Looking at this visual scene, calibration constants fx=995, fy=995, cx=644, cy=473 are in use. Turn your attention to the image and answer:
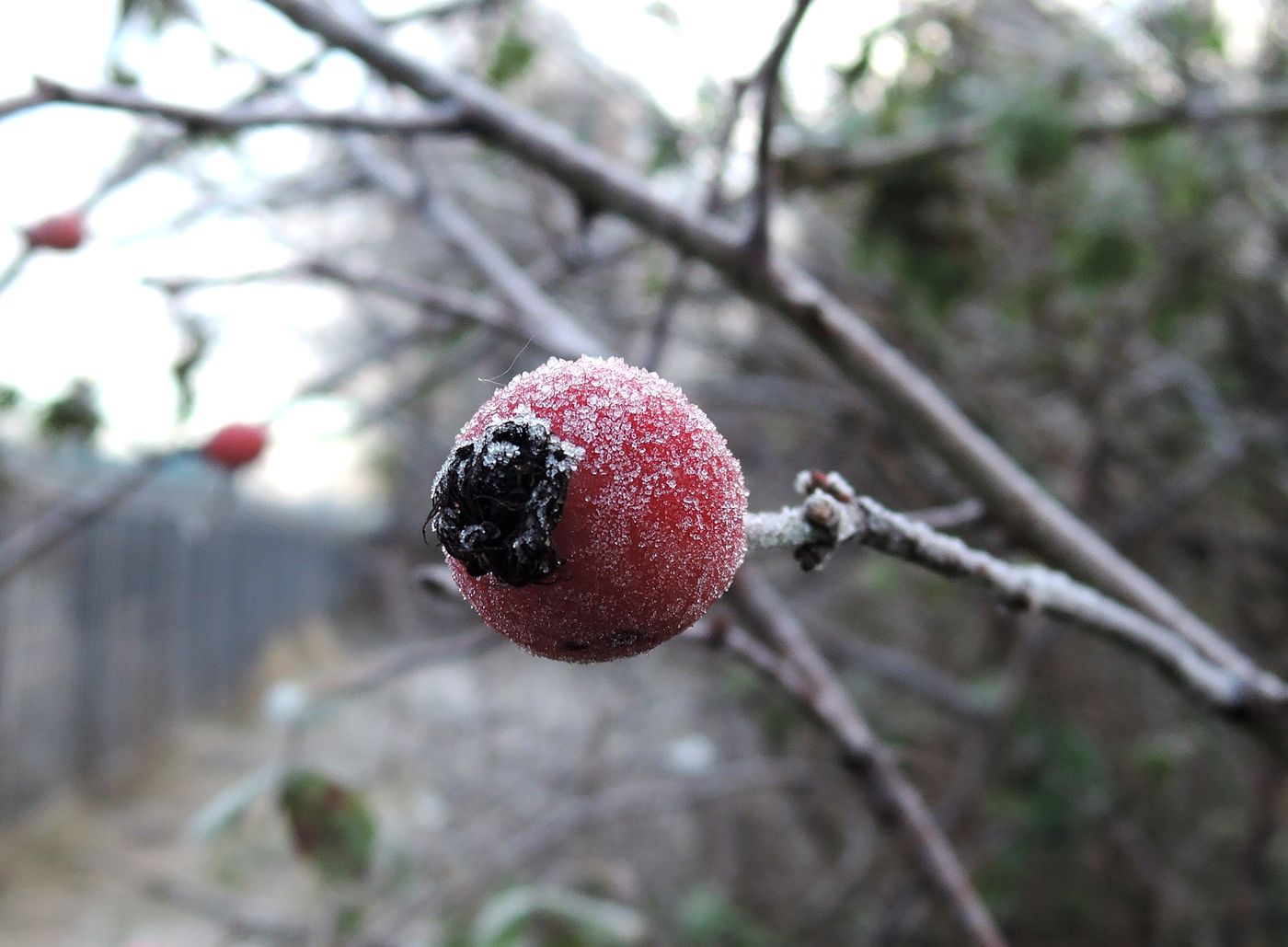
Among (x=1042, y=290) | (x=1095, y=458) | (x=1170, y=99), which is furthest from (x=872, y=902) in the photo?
(x=1170, y=99)

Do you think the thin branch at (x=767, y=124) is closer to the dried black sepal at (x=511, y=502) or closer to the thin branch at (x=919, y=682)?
the dried black sepal at (x=511, y=502)

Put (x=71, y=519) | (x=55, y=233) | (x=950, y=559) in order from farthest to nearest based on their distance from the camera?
(x=71, y=519) < (x=55, y=233) < (x=950, y=559)

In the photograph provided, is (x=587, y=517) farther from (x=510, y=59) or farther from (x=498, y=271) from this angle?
(x=510, y=59)

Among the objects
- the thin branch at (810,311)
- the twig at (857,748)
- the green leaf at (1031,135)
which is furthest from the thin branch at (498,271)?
the green leaf at (1031,135)

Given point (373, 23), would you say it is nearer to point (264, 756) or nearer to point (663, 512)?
point (663, 512)

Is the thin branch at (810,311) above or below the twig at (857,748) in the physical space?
above

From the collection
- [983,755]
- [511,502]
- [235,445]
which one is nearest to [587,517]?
[511,502]
